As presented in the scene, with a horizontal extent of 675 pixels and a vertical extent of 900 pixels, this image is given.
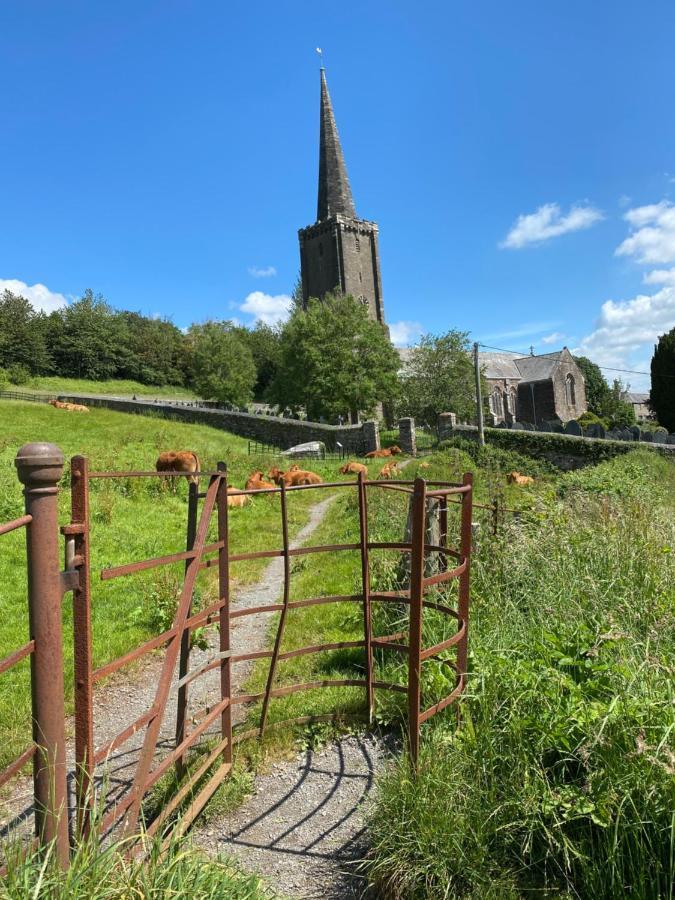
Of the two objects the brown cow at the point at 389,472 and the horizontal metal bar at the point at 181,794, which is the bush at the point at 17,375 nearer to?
the brown cow at the point at 389,472

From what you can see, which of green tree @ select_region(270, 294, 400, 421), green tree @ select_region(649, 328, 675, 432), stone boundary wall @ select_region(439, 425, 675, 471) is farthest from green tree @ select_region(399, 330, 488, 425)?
green tree @ select_region(649, 328, 675, 432)

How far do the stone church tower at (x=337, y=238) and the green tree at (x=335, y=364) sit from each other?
17.0 meters

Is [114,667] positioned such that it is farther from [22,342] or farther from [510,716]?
[22,342]

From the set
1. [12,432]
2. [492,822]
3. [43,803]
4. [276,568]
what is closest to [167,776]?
[43,803]

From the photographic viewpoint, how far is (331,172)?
188 feet

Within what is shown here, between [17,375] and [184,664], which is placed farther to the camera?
[17,375]

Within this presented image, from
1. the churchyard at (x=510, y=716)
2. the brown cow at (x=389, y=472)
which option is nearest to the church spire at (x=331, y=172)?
the brown cow at (x=389, y=472)

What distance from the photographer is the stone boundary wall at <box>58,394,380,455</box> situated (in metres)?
27.0

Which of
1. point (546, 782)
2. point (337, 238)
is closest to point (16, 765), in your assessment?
point (546, 782)

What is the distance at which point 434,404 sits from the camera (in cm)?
3906

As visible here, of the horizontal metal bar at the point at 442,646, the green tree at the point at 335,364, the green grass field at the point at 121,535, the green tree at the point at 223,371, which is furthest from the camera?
the green tree at the point at 223,371

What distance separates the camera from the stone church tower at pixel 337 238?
186 ft

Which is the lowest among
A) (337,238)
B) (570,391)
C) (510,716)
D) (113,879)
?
(510,716)

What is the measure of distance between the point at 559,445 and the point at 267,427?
13.6 m
